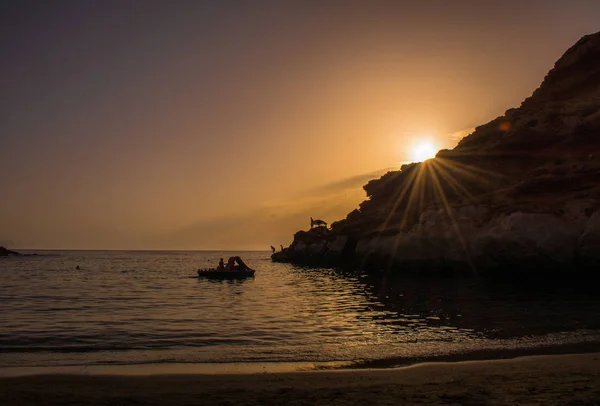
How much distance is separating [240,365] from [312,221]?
11199 centimetres

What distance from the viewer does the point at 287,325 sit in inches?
848

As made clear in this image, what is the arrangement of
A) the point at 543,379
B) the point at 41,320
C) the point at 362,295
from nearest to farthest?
the point at 543,379, the point at 41,320, the point at 362,295

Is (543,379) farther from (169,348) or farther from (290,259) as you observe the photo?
(290,259)

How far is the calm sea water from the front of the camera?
599 inches

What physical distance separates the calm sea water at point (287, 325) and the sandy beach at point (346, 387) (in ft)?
9.03

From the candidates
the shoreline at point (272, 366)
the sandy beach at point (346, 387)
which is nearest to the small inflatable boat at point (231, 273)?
the shoreline at point (272, 366)

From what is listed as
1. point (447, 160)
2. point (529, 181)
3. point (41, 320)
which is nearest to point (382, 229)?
point (447, 160)

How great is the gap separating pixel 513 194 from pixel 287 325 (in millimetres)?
33598

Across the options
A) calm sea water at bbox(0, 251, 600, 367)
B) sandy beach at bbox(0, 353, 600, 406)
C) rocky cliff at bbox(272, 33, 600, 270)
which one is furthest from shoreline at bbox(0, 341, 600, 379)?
rocky cliff at bbox(272, 33, 600, 270)

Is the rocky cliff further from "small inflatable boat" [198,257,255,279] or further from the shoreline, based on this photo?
the shoreline

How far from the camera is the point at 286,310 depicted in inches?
1079

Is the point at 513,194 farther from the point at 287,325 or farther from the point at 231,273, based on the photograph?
the point at 287,325

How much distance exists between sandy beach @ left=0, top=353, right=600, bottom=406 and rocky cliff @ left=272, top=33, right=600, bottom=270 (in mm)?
29275

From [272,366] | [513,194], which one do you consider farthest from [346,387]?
[513,194]
